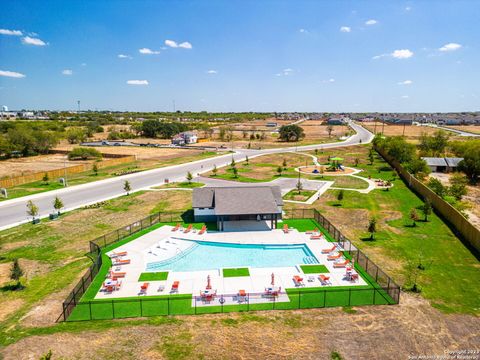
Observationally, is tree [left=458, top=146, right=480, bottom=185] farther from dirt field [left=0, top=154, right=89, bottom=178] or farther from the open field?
dirt field [left=0, top=154, right=89, bottom=178]

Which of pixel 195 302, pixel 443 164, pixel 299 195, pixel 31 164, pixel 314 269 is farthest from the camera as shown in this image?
pixel 31 164

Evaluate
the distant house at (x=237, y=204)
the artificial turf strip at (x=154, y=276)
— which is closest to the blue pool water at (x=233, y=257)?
the artificial turf strip at (x=154, y=276)

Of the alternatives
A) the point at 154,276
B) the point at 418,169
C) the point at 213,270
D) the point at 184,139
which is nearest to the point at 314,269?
the point at 213,270

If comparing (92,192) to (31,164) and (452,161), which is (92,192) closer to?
(31,164)

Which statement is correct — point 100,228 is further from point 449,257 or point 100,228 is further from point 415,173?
point 415,173

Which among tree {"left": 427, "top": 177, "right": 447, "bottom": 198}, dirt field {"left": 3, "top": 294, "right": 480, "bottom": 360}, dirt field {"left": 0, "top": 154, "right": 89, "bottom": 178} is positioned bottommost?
dirt field {"left": 3, "top": 294, "right": 480, "bottom": 360}

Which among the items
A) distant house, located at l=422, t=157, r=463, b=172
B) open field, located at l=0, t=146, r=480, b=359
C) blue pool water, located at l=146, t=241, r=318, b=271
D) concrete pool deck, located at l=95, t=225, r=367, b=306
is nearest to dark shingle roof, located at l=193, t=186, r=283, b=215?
concrete pool deck, located at l=95, t=225, r=367, b=306
